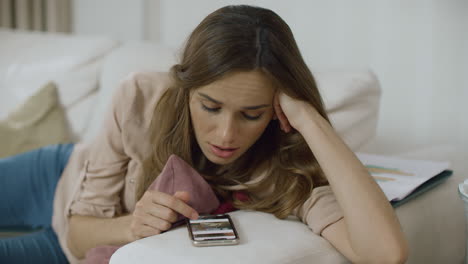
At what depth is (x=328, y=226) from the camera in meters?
1.16

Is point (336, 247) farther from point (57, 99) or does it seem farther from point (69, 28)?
point (69, 28)

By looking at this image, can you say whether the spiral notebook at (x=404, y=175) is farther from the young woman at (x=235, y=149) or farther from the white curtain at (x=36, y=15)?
the white curtain at (x=36, y=15)

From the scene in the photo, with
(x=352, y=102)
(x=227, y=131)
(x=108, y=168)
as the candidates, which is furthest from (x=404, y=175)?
(x=108, y=168)

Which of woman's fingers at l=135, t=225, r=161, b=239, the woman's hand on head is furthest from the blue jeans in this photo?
the woman's hand on head

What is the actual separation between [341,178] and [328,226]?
111 millimetres

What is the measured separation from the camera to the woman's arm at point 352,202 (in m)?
1.05

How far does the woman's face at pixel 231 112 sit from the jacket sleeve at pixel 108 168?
10.0 inches

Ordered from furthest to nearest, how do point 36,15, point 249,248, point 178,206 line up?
point 36,15
point 178,206
point 249,248

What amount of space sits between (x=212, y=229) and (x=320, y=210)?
25cm

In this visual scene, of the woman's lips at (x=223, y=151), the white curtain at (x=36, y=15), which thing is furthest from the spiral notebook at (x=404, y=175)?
the white curtain at (x=36, y=15)

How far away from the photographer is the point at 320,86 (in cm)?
170

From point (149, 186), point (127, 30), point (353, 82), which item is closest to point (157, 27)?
point (127, 30)

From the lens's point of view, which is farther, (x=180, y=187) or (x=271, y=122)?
(x=271, y=122)

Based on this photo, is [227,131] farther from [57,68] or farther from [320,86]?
[57,68]
